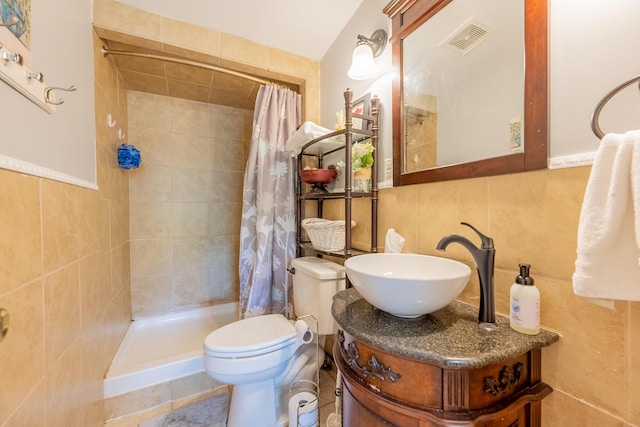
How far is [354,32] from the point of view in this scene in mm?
1435

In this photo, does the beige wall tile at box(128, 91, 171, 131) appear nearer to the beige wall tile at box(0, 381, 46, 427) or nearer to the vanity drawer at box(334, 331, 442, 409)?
the beige wall tile at box(0, 381, 46, 427)

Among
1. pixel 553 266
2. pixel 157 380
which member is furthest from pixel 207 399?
pixel 553 266

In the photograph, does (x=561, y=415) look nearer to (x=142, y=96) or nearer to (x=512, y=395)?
(x=512, y=395)

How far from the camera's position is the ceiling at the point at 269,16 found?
1351mm

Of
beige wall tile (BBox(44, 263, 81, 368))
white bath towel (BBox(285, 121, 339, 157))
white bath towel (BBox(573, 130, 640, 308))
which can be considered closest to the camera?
white bath towel (BBox(573, 130, 640, 308))

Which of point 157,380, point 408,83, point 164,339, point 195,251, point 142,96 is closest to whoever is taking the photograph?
point 408,83

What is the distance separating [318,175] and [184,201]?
4.90ft

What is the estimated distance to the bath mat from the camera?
1271 mm

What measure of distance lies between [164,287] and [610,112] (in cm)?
278

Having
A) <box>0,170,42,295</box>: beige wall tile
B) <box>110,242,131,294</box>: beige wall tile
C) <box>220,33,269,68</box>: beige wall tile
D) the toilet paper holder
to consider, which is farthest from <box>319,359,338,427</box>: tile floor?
<box>220,33,269,68</box>: beige wall tile

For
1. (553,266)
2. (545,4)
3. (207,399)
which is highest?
(545,4)

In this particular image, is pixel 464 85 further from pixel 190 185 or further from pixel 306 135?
pixel 190 185

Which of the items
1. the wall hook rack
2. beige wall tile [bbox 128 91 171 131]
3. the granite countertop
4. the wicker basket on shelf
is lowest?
the granite countertop

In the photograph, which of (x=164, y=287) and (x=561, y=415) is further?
(x=164, y=287)
